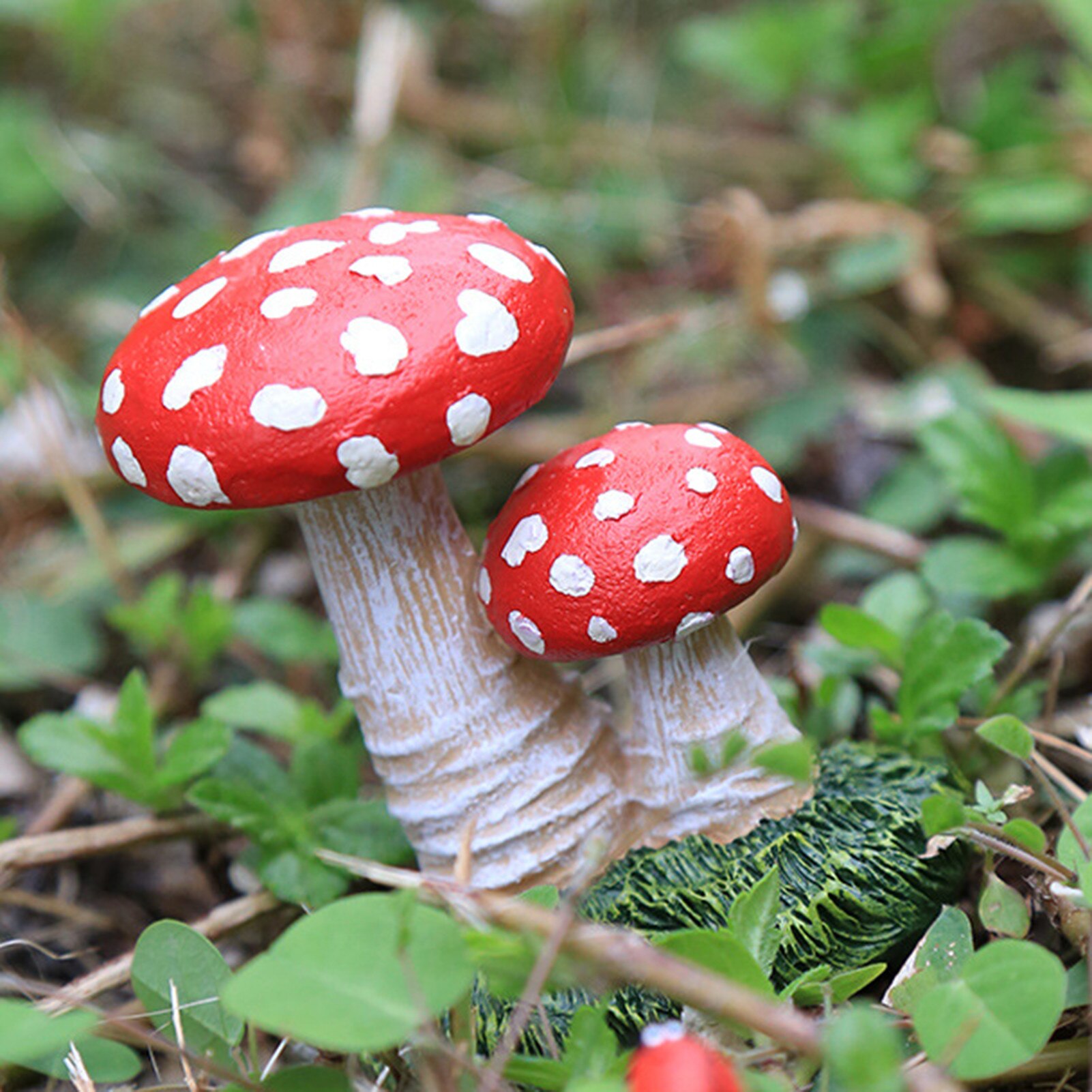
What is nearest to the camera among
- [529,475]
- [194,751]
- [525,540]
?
[525,540]

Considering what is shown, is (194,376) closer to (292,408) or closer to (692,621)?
(292,408)

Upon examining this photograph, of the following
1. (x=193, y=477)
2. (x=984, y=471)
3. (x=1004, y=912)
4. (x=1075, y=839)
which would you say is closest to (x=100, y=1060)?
(x=193, y=477)

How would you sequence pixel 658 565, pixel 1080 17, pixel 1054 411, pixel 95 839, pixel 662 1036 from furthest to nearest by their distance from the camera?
1. pixel 1080 17
2. pixel 1054 411
3. pixel 95 839
4. pixel 658 565
5. pixel 662 1036

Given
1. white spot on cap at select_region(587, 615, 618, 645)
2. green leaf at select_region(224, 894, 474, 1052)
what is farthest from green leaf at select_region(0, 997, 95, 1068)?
white spot on cap at select_region(587, 615, 618, 645)

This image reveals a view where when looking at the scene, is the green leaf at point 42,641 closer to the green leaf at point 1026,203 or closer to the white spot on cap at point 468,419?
the white spot on cap at point 468,419

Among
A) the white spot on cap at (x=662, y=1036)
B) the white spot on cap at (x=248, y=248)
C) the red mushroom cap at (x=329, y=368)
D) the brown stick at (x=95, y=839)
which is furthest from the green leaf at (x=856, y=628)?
the brown stick at (x=95, y=839)
